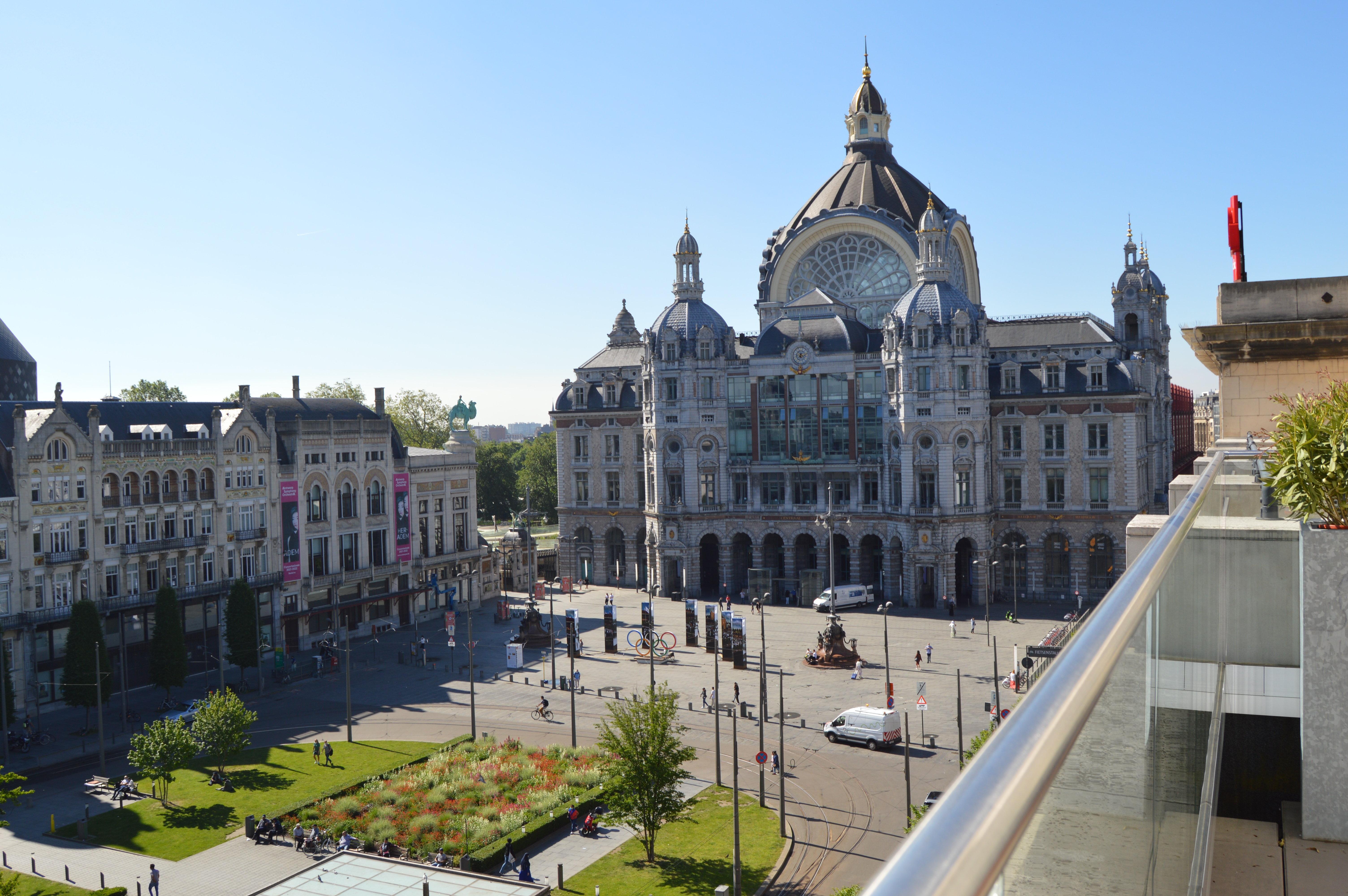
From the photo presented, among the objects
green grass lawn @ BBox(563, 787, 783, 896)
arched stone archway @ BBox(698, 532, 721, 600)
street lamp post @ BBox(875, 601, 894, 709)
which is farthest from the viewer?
arched stone archway @ BBox(698, 532, 721, 600)

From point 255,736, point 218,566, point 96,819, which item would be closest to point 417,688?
point 255,736

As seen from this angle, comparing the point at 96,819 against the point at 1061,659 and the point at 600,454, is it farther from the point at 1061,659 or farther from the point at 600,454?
the point at 600,454

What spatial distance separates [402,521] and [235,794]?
4060cm

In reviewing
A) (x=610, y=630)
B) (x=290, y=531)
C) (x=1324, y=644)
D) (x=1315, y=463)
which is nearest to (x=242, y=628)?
(x=290, y=531)

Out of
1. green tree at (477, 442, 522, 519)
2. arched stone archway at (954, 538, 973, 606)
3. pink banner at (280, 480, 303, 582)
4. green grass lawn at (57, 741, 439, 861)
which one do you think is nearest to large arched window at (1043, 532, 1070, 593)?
arched stone archway at (954, 538, 973, 606)

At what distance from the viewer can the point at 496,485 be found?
14900 cm

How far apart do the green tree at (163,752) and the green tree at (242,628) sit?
17.9 meters

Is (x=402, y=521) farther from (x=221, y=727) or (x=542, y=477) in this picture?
(x=542, y=477)

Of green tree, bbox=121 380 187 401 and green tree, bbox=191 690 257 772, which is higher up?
green tree, bbox=121 380 187 401

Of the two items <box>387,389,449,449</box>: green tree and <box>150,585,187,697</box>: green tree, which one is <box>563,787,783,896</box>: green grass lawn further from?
<box>387,389,449,449</box>: green tree

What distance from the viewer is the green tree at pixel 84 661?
54531 mm

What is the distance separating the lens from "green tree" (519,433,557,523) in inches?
5989

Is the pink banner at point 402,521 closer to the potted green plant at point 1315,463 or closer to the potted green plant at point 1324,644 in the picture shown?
the potted green plant at point 1315,463

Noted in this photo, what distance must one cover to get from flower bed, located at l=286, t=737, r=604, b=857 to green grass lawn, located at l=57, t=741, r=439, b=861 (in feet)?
6.11
